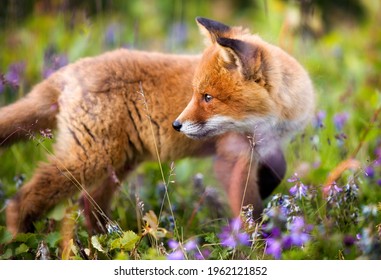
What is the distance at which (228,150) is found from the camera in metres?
3.57

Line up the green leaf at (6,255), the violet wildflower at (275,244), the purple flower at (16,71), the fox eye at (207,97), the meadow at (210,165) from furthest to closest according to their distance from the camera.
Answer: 1. the purple flower at (16,71)
2. the fox eye at (207,97)
3. the green leaf at (6,255)
4. the meadow at (210,165)
5. the violet wildflower at (275,244)

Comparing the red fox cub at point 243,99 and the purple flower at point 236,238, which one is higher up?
the red fox cub at point 243,99

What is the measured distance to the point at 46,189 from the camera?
134 inches

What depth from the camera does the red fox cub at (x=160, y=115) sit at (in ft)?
10.8

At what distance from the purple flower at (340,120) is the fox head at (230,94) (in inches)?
46.8

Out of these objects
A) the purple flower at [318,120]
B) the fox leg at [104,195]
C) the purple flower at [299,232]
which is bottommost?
the fox leg at [104,195]

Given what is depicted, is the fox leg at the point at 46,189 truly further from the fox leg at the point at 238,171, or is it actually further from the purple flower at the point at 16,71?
the purple flower at the point at 16,71

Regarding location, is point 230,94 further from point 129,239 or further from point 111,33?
point 111,33

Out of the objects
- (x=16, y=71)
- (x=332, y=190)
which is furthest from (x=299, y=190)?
(x=16, y=71)

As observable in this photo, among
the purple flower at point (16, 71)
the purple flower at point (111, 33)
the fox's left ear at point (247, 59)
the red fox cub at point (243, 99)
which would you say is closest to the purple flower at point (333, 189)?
the red fox cub at point (243, 99)

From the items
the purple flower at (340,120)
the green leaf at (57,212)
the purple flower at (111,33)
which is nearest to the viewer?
the green leaf at (57,212)
